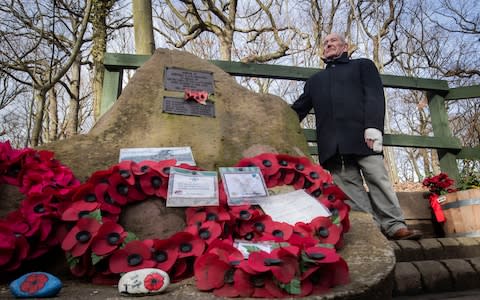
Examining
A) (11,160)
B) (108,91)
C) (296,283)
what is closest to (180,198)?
(296,283)

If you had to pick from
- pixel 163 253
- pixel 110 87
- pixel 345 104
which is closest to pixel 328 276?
pixel 163 253

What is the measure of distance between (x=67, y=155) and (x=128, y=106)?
24.0 inches

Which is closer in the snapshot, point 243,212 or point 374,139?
point 243,212

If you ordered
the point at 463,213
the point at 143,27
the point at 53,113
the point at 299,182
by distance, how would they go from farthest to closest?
the point at 53,113, the point at 143,27, the point at 463,213, the point at 299,182

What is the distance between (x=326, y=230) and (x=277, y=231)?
9.6 inches

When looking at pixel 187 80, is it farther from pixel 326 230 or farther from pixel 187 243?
pixel 326 230

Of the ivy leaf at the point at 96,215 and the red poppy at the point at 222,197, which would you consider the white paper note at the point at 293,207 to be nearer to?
the red poppy at the point at 222,197

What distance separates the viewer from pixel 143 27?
5504mm

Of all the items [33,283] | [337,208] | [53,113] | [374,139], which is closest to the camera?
[33,283]

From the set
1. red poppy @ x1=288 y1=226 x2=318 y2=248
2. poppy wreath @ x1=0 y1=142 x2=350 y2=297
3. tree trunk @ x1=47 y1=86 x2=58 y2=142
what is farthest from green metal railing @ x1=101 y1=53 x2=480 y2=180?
tree trunk @ x1=47 y1=86 x2=58 y2=142

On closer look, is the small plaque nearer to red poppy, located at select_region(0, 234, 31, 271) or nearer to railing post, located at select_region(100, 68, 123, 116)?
railing post, located at select_region(100, 68, 123, 116)

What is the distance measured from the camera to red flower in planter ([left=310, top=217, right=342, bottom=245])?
6.21 ft

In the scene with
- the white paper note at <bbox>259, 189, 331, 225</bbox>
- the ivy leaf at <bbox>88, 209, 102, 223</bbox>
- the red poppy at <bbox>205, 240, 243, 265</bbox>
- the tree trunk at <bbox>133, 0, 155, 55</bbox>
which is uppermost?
the tree trunk at <bbox>133, 0, 155, 55</bbox>

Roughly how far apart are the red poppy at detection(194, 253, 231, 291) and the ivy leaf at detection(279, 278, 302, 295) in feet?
0.78
